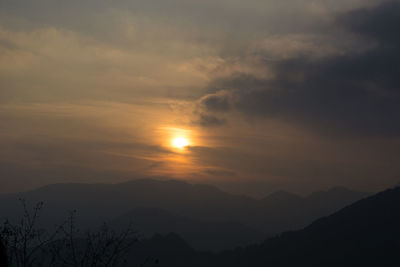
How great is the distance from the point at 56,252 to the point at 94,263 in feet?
5.54

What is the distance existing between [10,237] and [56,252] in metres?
3.69

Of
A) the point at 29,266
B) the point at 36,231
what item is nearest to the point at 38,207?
the point at 36,231

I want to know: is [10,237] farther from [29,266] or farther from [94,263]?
[94,263]

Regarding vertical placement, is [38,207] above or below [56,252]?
above

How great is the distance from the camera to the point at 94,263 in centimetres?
1580

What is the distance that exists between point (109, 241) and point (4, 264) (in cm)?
454

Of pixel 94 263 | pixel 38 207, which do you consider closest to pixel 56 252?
pixel 94 263

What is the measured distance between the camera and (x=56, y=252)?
15.9 meters

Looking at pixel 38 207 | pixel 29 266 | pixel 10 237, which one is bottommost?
pixel 29 266

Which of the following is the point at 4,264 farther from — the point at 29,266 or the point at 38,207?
the point at 38,207

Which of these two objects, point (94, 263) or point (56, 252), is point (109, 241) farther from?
point (56, 252)

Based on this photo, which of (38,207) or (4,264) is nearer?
(4,264)

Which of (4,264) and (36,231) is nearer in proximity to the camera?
(4,264)

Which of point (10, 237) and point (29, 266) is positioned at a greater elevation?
point (10, 237)
